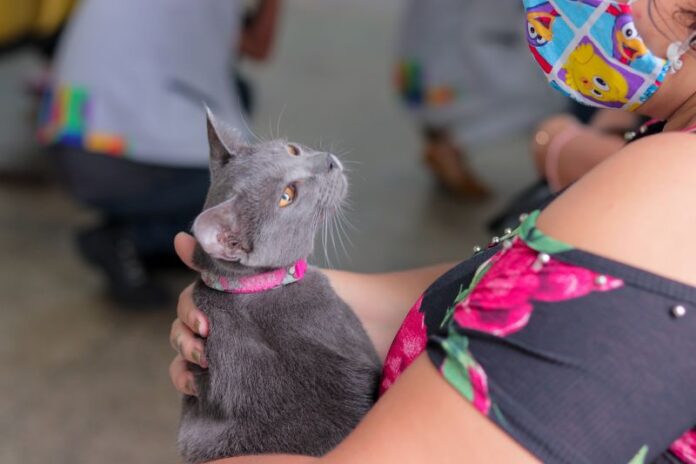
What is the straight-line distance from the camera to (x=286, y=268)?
94 centimetres

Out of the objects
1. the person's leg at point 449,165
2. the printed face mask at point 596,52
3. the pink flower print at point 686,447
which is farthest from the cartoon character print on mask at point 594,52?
the person's leg at point 449,165

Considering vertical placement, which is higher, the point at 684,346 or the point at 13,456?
the point at 684,346

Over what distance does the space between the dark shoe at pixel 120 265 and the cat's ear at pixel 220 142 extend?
1285mm

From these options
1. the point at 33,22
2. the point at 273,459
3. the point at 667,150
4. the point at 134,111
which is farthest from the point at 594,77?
the point at 33,22

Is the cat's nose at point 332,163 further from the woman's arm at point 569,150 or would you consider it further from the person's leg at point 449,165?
the person's leg at point 449,165

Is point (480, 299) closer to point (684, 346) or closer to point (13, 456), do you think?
point (684, 346)

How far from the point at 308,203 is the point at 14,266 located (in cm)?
170

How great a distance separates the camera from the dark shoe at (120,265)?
220cm

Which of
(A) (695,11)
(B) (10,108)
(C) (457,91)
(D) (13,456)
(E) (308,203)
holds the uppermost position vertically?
(A) (695,11)

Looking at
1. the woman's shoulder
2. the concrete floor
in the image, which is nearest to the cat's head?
the concrete floor

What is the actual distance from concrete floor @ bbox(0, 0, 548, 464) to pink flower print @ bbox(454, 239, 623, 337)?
1.90ft

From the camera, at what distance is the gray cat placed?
87 centimetres

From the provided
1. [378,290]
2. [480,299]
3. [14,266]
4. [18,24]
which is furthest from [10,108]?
[480,299]

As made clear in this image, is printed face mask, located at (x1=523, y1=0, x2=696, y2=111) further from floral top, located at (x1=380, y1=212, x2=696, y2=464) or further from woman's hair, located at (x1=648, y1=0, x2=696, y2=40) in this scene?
floral top, located at (x1=380, y1=212, x2=696, y2=464)
